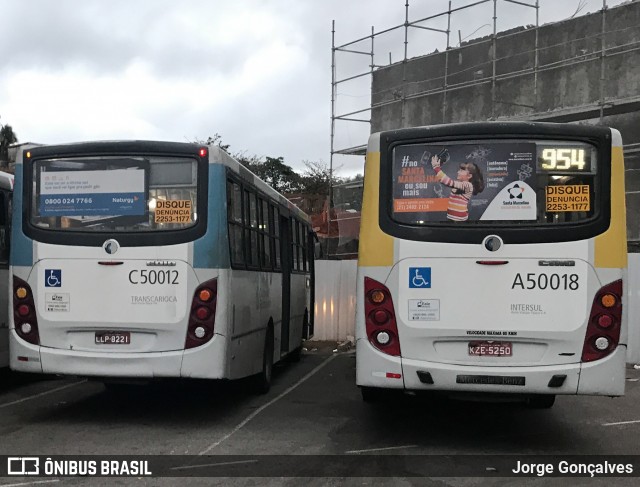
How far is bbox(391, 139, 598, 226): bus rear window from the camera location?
21.8 feet

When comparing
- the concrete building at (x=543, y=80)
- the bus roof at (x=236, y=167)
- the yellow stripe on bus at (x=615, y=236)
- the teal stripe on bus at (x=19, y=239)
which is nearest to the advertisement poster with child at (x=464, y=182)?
the yellow stripe on bus at (x=615, y=236)

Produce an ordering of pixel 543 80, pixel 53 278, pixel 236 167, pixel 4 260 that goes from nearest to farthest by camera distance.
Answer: pixel 53 278
pixel 236 167
pixel 4 260
pixel 543 80

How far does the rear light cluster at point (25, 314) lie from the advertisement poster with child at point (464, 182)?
402cm

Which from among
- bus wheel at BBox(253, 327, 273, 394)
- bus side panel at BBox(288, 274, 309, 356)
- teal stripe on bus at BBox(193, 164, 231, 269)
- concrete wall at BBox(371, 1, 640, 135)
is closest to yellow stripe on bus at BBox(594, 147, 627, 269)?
teal stripe on bus at BBox(193, 164, 231, 269)

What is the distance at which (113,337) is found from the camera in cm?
772

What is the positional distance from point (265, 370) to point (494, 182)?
15.5 ft

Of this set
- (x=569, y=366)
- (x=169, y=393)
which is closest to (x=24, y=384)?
(x=169, y=393)

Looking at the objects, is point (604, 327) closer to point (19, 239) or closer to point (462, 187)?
point (462, 187)

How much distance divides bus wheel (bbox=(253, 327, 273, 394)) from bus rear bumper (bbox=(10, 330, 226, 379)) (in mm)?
2319

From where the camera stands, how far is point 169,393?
10.0 m

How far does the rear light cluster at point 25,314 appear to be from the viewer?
7785 millimetres

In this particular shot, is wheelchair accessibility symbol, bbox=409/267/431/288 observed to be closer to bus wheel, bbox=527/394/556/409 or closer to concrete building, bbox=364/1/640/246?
bus wheel, bbox=527/394/556/409

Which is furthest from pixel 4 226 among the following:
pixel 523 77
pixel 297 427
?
pixel 523 77

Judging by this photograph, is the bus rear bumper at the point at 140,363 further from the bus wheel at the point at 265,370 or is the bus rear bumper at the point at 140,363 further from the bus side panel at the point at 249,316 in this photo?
the bus wheel at the point at 265,370
